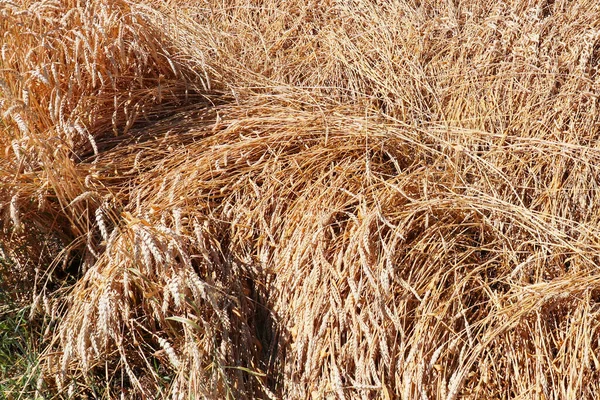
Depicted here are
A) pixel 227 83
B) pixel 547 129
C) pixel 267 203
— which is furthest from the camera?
pixel 227 83

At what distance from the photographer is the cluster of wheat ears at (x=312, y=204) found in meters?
1.80

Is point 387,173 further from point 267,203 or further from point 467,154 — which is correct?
point 267,203

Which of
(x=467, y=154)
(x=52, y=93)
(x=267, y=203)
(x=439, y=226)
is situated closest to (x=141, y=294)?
(x=267, y=203)

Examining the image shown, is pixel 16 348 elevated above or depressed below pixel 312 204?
below

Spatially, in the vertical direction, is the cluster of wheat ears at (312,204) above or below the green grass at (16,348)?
above

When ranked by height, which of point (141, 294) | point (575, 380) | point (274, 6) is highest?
point (274, 6)

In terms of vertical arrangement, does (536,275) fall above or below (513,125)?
below

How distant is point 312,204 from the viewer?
6.79 ft

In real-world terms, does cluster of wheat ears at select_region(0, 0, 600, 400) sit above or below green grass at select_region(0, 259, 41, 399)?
above

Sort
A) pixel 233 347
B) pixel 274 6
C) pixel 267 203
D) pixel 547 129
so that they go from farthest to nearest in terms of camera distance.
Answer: pixel 274 6, pixel 547 129, pixel 267 203, pixel 233 347

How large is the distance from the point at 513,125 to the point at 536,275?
569 millimetres

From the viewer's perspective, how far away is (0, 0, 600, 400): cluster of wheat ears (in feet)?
5.90

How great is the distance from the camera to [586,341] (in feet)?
5.70

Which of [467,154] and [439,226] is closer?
[439,226]
